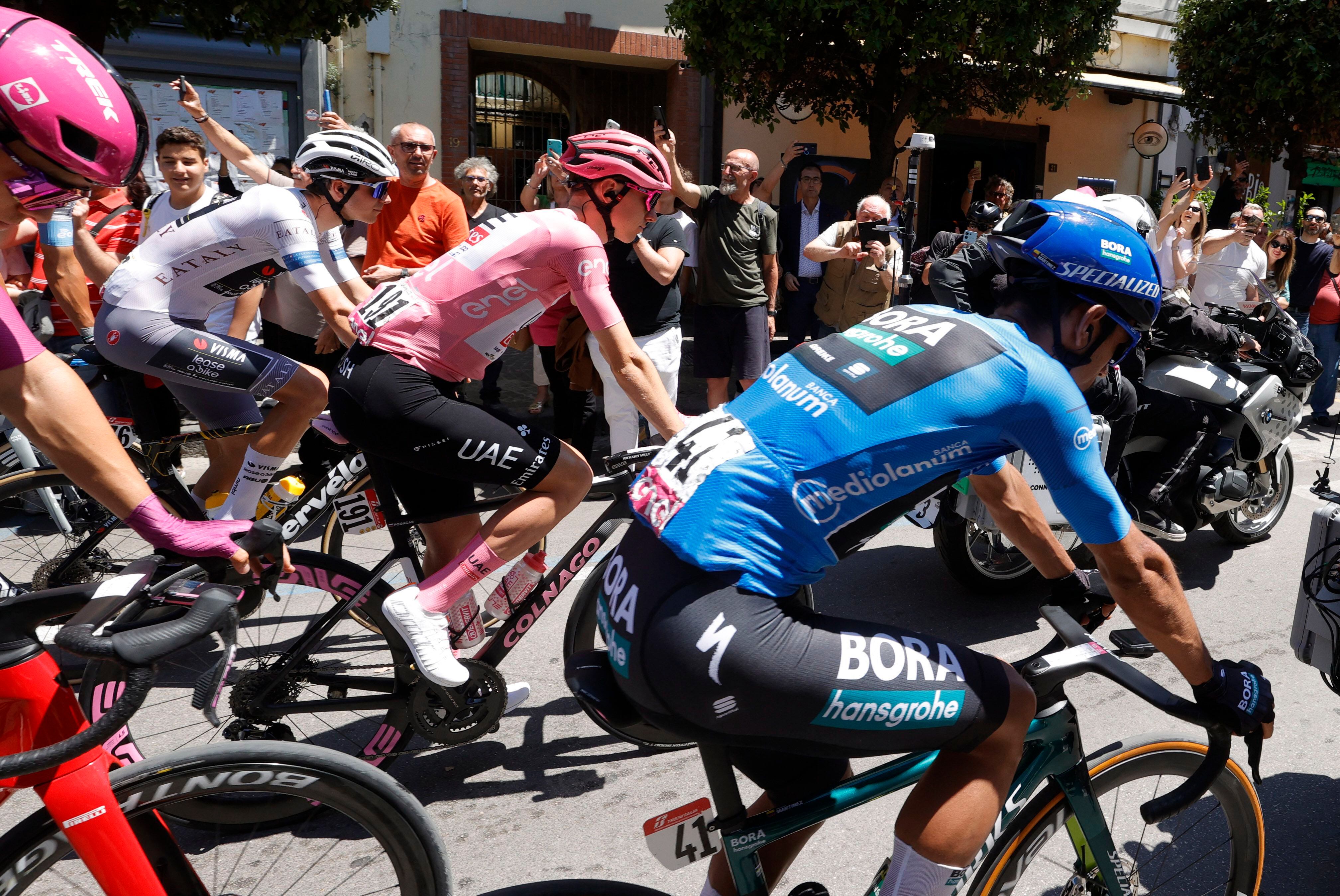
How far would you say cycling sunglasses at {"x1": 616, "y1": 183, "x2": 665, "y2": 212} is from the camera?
11.7 ft

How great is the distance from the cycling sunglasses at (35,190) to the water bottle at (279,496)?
1.99m

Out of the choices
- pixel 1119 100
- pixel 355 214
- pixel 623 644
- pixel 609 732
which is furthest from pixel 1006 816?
pixel 1119 100

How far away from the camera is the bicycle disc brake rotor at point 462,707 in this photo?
10.5 feet

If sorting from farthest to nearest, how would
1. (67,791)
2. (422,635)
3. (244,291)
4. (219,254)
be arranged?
(244,291), (219,254), (422,635), (67,791)

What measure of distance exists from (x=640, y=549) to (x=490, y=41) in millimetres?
12122

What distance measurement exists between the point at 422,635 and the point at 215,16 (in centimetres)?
683

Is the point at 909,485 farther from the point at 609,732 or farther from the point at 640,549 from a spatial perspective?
→ the point at 609,732

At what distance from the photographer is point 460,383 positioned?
3.33 m

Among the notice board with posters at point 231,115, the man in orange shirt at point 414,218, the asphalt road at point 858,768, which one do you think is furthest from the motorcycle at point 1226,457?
the notice board with posters at point 231,115

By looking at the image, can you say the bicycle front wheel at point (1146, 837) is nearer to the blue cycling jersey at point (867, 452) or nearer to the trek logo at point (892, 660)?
the trek logo at point (892, 660)

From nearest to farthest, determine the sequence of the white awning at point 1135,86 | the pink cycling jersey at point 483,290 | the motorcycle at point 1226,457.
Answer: the pink cycling jersey at point 483,290 → the motorcycle at point 1226,457 → the white awning at point 1135,86

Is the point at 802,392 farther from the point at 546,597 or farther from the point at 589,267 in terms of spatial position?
the point at 546,597

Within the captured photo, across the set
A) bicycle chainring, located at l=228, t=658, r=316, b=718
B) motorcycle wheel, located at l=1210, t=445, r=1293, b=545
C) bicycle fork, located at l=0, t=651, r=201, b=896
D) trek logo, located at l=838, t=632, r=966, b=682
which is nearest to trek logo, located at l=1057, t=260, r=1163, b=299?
trek logo, located at l=838, t=632, r=966, b=682

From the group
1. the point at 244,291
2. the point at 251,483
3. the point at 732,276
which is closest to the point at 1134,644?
the point at 251,483
